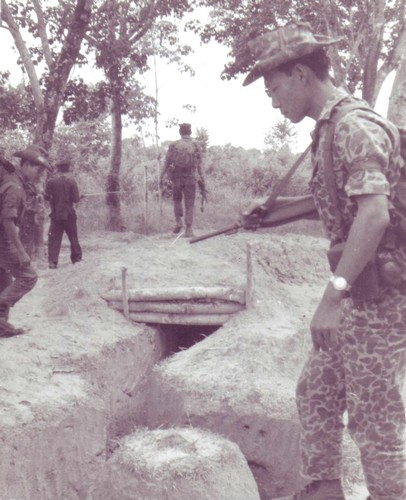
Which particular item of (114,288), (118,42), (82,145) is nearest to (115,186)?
(118,42)

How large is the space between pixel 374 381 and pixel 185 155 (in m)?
9.54

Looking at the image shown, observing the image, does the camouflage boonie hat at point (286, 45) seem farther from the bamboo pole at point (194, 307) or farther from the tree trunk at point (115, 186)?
the tree trunk at point (115, 186)

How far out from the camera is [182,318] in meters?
8.55

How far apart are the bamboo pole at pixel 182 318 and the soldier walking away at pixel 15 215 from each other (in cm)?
172

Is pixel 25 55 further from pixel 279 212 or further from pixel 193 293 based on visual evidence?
pixel 279 212

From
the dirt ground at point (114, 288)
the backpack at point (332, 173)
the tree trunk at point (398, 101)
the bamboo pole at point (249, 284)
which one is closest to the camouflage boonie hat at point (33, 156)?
the dirt ground at point (114, 288)

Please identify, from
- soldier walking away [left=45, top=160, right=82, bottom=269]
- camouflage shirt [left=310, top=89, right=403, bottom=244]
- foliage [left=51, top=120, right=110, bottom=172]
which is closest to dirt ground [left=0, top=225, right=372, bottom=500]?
soldier walking away [left=45, top=160, right=82, bottom=269]

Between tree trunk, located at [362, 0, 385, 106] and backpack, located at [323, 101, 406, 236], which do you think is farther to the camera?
tree trunk, located at [362, 0, 385, 106]

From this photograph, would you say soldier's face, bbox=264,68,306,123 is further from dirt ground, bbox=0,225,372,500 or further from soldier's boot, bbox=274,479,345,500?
dirt ground, bbox=0,225,372,500

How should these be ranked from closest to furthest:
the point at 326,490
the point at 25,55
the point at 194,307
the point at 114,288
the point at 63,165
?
the point at 326,490, the point at 194,307, the point at 114,288, the point at 63,165, the point at 25,55

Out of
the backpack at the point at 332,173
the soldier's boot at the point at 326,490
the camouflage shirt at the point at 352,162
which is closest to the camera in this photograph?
the camouflage shirt at the point at 352,162

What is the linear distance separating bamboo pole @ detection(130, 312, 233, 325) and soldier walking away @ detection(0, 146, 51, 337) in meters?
1.72

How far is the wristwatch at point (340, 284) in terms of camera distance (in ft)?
9.07

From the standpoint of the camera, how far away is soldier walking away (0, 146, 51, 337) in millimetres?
6668
